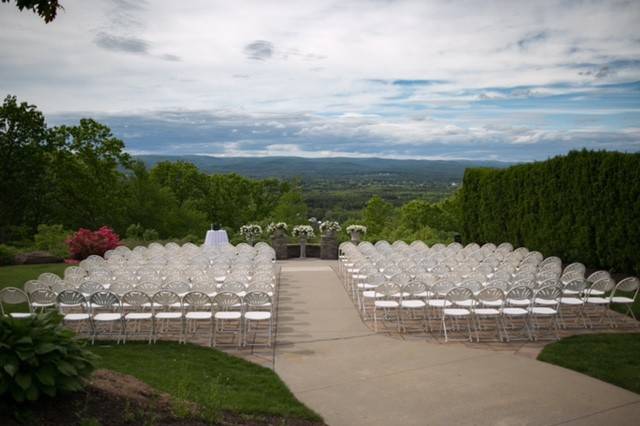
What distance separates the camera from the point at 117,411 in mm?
4887

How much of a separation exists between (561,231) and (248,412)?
1313 centimetres

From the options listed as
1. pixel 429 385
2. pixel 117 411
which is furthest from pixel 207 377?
pixel 429 385

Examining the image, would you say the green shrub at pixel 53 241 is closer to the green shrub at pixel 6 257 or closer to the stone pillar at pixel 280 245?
the green shrub at pixel 6 257

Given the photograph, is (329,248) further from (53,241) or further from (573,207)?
(53,241)

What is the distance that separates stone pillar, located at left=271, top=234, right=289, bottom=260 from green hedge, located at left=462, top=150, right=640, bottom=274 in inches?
303

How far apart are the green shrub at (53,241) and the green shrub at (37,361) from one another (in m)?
16.4

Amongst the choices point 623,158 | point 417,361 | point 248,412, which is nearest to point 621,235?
point 623,158

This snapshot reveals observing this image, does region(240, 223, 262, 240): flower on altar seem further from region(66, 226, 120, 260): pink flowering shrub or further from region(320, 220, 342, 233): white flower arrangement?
region(66, 226, 120, 260): pink flowering shrub

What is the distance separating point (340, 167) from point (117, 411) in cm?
8462

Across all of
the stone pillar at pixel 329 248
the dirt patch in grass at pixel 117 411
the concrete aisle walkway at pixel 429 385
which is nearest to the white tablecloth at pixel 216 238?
the stone pillar at pixel 329 248

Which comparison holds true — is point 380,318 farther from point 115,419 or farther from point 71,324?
point 115,419

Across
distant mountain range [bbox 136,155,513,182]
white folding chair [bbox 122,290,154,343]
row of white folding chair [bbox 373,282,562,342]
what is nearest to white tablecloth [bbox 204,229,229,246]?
white folding chair [bbox 122,290,154,343]

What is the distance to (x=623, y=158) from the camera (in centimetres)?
1426

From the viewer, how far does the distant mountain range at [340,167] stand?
73562 millimetres
